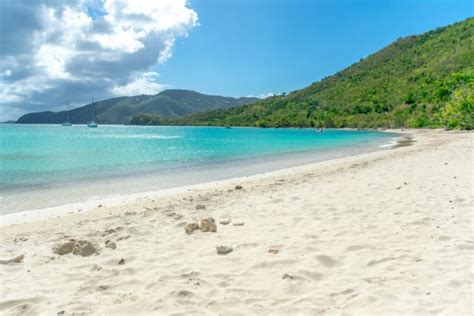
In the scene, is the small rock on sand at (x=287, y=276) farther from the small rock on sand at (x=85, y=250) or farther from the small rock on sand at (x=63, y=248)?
the small rock on sand at (x=63, y=248)

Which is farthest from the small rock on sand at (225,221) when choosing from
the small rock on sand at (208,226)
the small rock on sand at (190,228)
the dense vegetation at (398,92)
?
the dense vegetation at (398,92)

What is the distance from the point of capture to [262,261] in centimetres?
543

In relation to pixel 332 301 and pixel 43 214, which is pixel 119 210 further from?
pixel 332 301

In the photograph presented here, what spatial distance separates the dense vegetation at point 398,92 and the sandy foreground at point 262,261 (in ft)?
144

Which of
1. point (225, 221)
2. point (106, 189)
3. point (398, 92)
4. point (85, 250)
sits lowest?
point (106, 189)

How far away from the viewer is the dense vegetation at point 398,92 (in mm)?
74625

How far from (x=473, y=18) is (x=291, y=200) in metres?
149

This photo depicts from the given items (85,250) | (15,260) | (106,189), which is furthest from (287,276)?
(106,189)

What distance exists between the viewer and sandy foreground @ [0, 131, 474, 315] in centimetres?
418

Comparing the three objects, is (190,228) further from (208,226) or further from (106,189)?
(106,189)

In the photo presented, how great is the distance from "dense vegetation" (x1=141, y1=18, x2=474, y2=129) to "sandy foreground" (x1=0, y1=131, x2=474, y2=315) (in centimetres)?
4399

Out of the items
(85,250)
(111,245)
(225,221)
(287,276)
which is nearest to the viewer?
(287,276)

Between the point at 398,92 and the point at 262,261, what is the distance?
11279cm

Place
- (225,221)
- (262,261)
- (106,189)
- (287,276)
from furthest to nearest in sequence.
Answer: (106,189) < (225,221) < (262,261) < (287,276)
